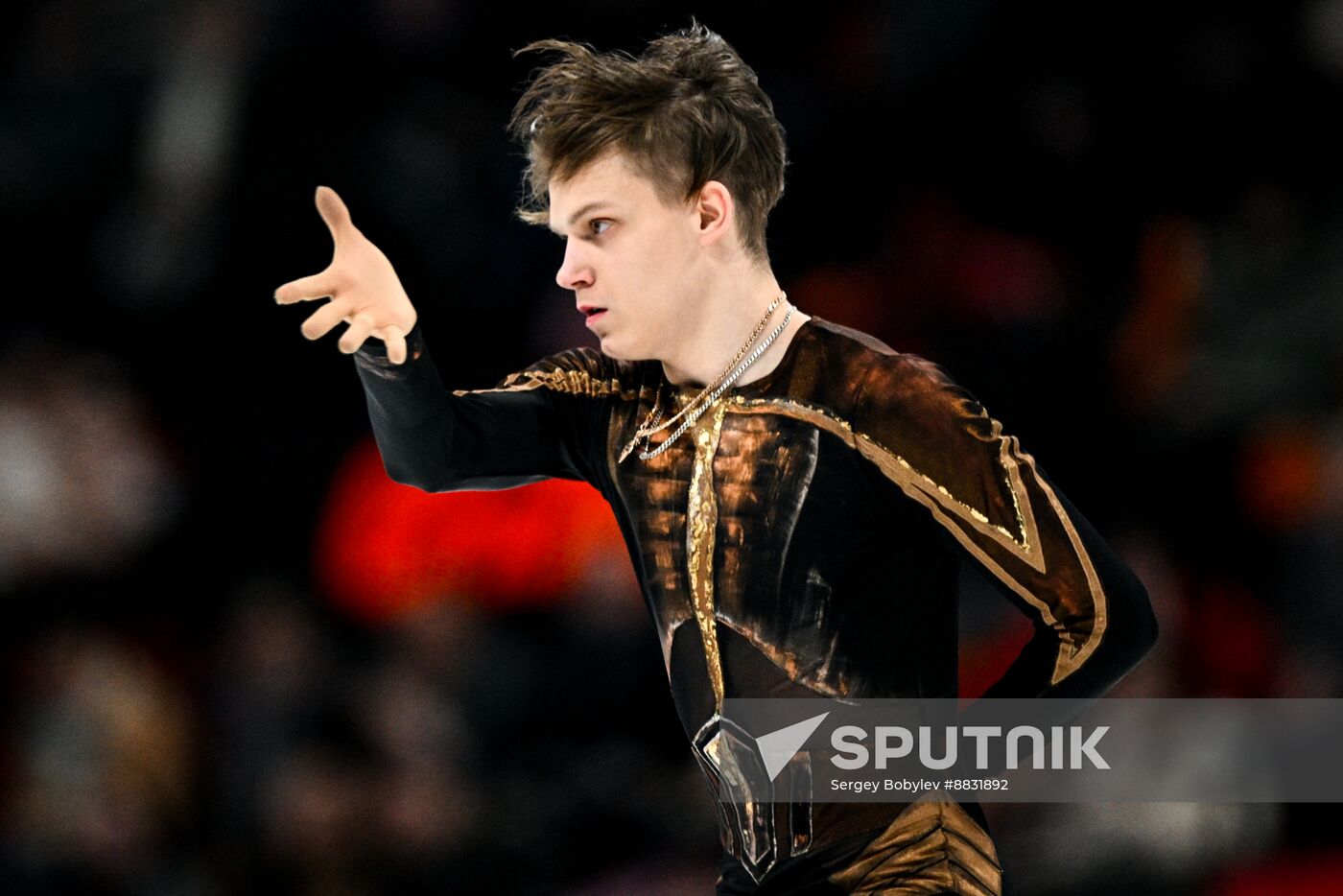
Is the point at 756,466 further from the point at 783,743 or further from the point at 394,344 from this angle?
the point at 394,344

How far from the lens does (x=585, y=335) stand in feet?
17.4

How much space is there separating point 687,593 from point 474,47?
3.50 metres

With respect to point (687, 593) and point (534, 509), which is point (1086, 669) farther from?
point (534, 509)

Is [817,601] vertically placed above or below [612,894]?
above

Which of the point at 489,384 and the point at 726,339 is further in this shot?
the point at 489,384

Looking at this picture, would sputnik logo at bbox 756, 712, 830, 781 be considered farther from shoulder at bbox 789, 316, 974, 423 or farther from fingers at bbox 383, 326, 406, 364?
fingers at bbox 383, 326, 406, 364

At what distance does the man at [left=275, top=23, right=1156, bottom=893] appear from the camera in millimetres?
2480

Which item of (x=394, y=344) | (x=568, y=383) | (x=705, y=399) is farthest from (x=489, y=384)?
(x=394, y=344)

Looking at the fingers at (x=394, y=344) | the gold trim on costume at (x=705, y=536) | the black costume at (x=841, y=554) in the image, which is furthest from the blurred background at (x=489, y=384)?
the fingers at (x=394, y=344)

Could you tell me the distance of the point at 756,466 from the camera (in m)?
2.58

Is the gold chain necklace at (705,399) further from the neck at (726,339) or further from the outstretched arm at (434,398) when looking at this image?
the outstretched arm at (434,398)

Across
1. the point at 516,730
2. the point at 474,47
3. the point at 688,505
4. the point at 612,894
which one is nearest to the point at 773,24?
the point at 474,47

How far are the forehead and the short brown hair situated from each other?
0.6 inches

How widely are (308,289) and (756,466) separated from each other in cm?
76
